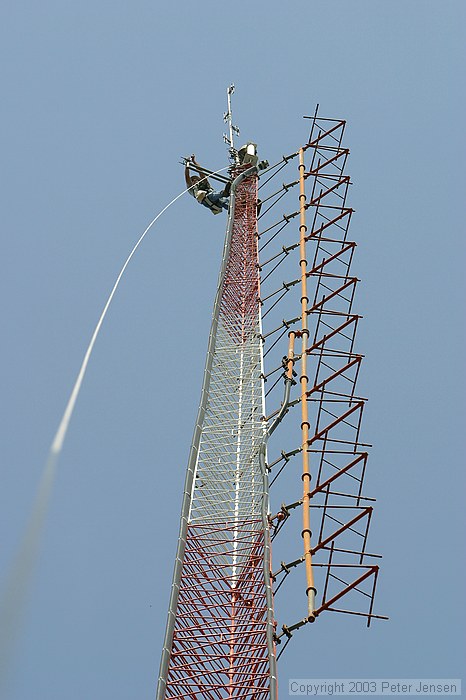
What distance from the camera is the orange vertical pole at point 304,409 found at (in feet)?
101

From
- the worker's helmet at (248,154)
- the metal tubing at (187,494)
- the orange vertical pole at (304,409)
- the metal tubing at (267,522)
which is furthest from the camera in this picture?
the worker's helmet at (248,154)

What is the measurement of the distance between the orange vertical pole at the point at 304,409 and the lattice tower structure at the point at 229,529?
105 cm

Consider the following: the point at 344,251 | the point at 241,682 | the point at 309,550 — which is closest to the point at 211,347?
the point at 344,251

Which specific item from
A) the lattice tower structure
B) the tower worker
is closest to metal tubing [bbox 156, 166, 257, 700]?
the lattice tower structure

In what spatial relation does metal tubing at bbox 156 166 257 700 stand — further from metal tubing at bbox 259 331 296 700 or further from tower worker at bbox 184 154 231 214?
tower worker at bbox 184 154 231 214

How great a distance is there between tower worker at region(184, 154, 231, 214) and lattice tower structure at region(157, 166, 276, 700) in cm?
1079

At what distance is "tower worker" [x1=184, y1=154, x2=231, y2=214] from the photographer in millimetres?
57500

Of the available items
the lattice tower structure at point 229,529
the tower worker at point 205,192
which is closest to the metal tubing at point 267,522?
the lattice tower structure at point 229,529

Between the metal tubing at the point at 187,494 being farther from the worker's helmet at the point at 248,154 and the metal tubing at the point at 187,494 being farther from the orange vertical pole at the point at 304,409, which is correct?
the worker's helmet at the point at 248,154

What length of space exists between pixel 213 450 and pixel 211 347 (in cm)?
524

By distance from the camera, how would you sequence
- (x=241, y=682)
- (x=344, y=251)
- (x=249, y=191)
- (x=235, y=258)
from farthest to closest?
(x=249, y=191)
(x=235, y=258)
(x=344, y=251)
(x=241, y=682)

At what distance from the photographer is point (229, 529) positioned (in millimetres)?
34469

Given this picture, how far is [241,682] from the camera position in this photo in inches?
1135

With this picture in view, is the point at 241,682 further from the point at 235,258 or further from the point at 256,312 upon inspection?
the point at 235,258
